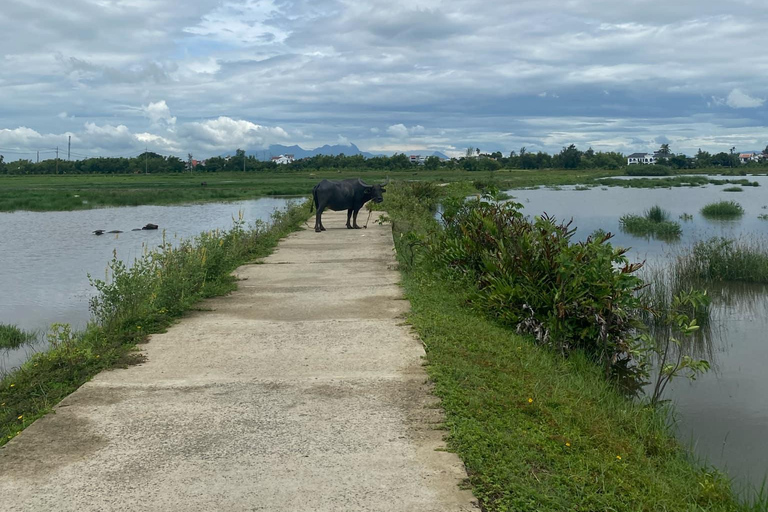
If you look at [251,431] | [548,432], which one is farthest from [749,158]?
[251,431]

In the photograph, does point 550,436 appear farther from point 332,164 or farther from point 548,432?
point 332,164

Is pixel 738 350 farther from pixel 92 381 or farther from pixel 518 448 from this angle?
pixel 92 381

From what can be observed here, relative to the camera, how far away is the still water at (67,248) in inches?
400

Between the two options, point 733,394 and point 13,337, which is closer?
point 733,394

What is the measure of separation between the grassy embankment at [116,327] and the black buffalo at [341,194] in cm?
455

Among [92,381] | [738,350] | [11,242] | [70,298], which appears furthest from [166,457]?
[11,242]

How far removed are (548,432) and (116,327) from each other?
400cm

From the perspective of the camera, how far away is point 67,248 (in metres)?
18.2

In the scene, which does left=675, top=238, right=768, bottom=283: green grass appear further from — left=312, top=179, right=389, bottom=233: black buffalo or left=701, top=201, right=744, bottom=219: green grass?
left=701, top=201, right=744, bottom=219: green grass

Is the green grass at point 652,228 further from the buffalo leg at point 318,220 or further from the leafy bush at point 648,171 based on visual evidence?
the leafy bush at point 648,171

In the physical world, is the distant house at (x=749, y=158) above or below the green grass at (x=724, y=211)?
above

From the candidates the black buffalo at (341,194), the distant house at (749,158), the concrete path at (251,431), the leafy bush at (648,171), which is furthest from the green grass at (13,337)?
the distant house at (749,158)

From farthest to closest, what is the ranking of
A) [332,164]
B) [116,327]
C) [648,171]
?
[332,164] → [648,171] → [116,327]

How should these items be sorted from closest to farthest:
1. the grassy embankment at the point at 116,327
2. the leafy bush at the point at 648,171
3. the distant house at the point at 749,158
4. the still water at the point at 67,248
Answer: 1. the grassy embankment at the point at 116,327
2. the still water at the point at 67,248
3. the leafy bush at the point at 648,171
4. the distant house at the point at 749,158
